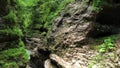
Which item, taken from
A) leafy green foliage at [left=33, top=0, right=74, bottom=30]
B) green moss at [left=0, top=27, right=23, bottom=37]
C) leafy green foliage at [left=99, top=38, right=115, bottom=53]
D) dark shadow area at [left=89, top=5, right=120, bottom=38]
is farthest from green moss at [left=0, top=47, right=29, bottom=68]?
leafy green foliage at [left=33, top=0, right=74, bottom=30]

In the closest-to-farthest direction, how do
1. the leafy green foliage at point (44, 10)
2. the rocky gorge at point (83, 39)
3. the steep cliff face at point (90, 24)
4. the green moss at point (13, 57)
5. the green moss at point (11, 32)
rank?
the rocky gorge at point (83, 39) < the green moss at point (13, 57) < the steep cliff face at point (90, 24) < the green moss at point (11, 32) < the leafy green foliage at point (44, 10)

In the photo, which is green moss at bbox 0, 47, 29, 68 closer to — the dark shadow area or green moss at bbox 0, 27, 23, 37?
green moss at bbox 0, 27, 23, 37

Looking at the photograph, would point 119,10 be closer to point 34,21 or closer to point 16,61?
point 16,61

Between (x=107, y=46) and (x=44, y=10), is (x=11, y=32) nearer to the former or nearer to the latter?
(x=107, y=46)

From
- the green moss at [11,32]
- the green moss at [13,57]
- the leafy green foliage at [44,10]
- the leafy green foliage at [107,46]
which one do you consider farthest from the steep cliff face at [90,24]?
the leafy green foliage at [44,10]

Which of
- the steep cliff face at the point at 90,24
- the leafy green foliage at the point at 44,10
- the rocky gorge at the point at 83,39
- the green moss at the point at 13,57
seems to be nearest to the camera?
the rocky gorge at the point at 83,39

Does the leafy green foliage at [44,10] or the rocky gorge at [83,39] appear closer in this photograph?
the rocky gorge at [83,39]

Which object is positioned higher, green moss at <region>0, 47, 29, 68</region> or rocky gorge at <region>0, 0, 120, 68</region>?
rocky gorge at <region>0, 0, 120, 68</region>

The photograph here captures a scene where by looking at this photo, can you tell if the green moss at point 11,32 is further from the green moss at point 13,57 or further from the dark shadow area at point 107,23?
the dark shadow area at point 107,23

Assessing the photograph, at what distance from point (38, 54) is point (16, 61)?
3.41m

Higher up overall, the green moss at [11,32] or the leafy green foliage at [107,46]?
the green moss at [11,32]

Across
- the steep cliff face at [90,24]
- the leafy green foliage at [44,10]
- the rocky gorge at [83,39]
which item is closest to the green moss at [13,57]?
the rocky gorge at [83,39]

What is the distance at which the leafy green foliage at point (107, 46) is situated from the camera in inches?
281

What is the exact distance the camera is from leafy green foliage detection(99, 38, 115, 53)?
23.4 feet
